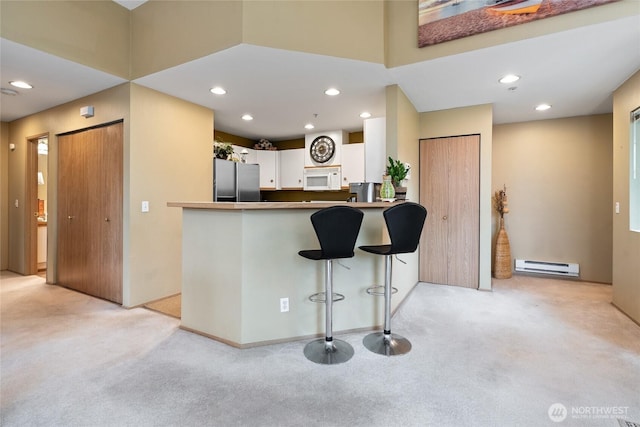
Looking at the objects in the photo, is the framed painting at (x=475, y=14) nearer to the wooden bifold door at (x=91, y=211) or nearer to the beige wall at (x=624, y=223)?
the beige wall at (x=624, y=223)

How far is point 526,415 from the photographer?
169cm

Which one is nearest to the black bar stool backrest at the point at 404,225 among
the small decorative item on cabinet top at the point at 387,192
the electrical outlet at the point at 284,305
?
the small decorative item on cabinet top at the point at 387,192

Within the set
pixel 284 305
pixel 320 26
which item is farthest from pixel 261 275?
pixel 320 26

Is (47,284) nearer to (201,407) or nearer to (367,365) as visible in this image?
(201,407)

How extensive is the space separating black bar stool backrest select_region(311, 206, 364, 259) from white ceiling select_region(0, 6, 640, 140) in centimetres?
139

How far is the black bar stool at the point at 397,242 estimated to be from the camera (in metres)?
2.24

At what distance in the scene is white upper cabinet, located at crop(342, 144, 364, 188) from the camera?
497 cm

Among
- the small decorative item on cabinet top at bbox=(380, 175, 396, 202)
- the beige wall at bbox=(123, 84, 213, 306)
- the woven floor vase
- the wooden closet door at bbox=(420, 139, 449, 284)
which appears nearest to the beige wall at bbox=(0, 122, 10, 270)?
the beige wall at bbox=(123, 84, 213, 306)

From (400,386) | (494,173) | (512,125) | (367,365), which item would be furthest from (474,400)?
(512,125)

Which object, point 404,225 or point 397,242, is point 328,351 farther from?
point 404,225

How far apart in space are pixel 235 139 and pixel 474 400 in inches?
210

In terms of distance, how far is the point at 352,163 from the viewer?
5031 millimetres

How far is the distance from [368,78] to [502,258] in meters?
3.35

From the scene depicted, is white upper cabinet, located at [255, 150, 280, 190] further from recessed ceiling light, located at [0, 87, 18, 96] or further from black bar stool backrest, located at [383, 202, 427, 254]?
black bar stool backrest, located at [383, 202, 427, 254]
